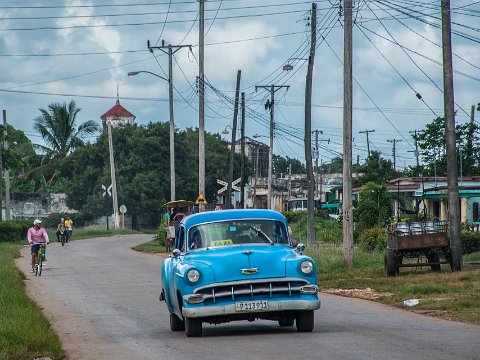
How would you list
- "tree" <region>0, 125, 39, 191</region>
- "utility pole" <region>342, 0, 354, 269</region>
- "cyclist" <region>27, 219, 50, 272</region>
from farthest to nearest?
"tree" <region>0, 125, 39, 191</region> → "cyclist" <region>27, 219, 50, 272</region> → "utility pole" <region>342, 0, 354, 269</region>

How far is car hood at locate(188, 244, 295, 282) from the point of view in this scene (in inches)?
570

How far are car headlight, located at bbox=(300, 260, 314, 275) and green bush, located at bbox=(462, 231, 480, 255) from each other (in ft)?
83.0

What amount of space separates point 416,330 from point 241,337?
2.59 m

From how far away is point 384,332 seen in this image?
14984 mm

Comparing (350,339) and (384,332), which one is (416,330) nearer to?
(384,332)

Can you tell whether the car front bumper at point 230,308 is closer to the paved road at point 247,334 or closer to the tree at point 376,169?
the paved road at point 247,334

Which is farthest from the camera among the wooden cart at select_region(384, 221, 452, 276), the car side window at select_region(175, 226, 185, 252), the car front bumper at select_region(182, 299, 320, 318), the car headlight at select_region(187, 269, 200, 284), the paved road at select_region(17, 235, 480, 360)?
the wooden cart at select_region(384, 221, 452, 276)

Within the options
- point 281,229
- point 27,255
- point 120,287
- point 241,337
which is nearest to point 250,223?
point 281,229

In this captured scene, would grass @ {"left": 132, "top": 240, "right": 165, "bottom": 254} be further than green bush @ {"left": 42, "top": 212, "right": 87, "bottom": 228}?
No

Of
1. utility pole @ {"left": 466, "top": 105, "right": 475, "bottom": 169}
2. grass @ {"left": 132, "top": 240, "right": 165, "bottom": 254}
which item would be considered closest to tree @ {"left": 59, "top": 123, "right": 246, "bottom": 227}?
utility pole @ {"left": 466, "top": 105, "right": 475, "bottom": 169}

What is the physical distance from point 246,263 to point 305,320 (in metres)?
1.23

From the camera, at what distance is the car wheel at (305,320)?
49.0 feet

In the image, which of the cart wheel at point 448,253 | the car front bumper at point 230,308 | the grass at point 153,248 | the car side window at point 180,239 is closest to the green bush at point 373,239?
the cart wheel at point 448,253

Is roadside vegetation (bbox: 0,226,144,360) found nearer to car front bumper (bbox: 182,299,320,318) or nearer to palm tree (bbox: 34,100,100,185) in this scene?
car front bumper (bbox: 182,299,320,318)
